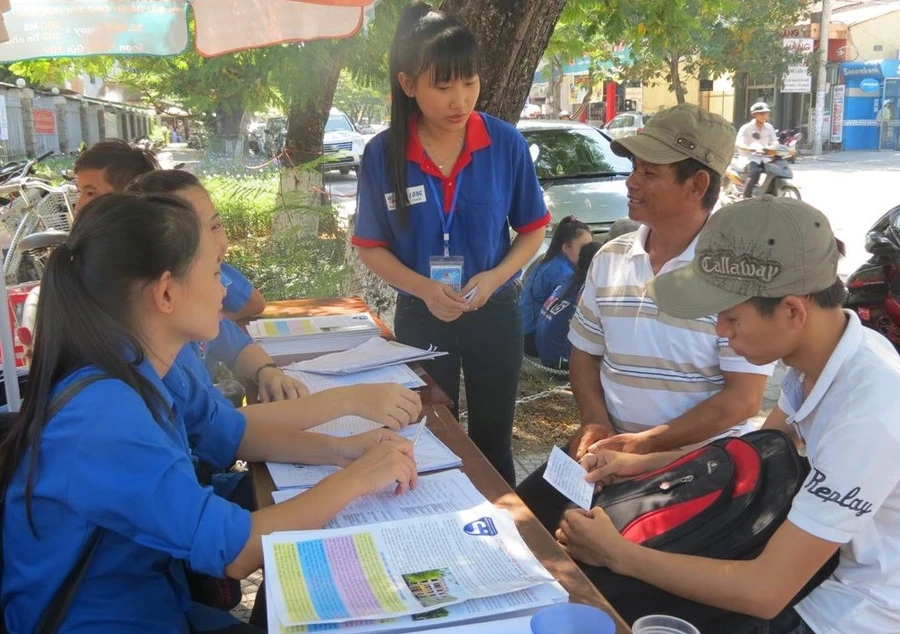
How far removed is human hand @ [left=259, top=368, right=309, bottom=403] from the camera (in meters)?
2.19

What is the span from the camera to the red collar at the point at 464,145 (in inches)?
106

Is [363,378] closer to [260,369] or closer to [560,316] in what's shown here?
[260,369]

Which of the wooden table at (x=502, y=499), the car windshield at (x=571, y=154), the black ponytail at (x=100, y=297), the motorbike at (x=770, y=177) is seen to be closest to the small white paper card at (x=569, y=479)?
the wooden table at (x=502, y=499)

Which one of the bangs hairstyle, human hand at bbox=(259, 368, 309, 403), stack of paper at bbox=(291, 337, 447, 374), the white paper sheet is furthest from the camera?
the bangs hairstyle

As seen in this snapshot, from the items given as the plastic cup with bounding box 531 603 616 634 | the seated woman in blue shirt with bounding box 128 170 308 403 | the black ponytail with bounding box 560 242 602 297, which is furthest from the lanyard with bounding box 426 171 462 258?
the black ponytail with bounding box 560 242 602 297

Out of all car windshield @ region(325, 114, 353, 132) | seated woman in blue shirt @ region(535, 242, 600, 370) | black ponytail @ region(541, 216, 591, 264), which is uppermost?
car windshield @ region(325, 114, 353, 132)

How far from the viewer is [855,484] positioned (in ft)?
4.77

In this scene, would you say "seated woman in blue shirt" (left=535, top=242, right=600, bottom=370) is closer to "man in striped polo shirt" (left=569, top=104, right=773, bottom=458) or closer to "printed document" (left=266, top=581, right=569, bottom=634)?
"man in striped polo shirt" (left=569, top=104, right=773, bottom=458)

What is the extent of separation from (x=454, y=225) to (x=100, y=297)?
1.40 meters

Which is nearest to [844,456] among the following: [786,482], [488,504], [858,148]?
[786,482]

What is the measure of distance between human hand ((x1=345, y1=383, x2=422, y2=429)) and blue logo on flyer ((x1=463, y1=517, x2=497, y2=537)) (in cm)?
50

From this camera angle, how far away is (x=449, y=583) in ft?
4.20

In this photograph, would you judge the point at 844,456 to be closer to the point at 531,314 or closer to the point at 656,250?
the point at 656,250

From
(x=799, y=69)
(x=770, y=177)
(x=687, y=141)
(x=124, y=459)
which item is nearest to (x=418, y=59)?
(x=687, y=141)
